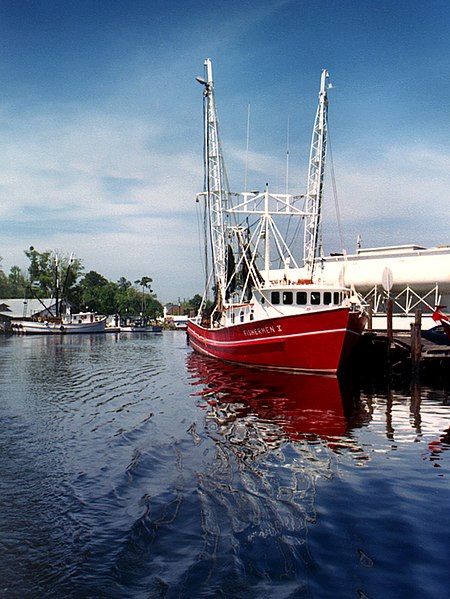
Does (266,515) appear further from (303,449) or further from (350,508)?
(303,449)

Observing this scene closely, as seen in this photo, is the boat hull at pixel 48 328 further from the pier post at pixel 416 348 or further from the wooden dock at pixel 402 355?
the pier post at pixel 416 348

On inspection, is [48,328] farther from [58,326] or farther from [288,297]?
[288,297]

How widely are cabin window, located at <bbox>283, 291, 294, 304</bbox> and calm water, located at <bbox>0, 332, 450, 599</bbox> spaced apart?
1094cm

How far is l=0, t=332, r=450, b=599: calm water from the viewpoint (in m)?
6.67

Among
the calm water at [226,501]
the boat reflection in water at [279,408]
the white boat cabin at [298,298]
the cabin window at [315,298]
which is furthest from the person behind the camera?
A: the cabin window at [315,298]

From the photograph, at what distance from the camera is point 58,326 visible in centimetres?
10269

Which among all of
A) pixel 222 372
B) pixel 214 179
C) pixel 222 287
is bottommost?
pixel 222 372

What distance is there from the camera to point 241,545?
7.59 m

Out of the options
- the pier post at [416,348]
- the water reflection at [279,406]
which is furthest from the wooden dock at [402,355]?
the water reflection at [279,406]

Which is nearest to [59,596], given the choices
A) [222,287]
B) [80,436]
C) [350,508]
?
[350,508]

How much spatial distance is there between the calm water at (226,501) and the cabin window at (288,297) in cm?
1094

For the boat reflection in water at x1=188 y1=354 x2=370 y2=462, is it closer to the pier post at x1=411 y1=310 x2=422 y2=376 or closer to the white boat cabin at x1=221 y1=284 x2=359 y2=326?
the white boat cabin at x1=221 y1=284 x2=359 y2=326

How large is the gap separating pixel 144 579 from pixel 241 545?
5.19ft

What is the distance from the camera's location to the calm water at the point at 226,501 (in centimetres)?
667
